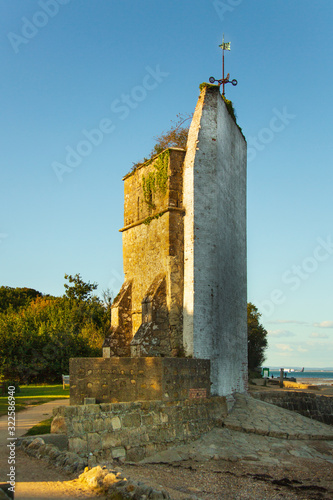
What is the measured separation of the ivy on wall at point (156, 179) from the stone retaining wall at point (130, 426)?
20.2 feet

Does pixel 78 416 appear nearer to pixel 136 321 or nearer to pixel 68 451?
pixel 68 451

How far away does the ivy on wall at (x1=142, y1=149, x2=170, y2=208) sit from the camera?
1431cm

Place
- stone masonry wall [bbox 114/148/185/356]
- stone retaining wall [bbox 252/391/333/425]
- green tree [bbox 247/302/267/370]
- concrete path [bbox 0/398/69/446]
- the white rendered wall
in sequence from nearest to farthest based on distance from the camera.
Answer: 1. concrete path [bbox 0/398/69/446]
2. the white rendered wall
3. stone masonry wall [bbox 114/148/185/356]
4. stone retaining wall [bbox 252/391/333/425]
5. green tree [bbox 247/302/267/370]

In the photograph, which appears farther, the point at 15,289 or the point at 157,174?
the point at 15,289

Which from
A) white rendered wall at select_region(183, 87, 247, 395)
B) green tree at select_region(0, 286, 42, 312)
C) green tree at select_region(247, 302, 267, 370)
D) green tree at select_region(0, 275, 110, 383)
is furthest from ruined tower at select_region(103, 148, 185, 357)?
green tree at select_region(0, 286, 42, 312)

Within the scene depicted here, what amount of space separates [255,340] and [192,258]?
30.4m

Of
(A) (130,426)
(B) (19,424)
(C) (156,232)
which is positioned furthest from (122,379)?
(C) (156,232)

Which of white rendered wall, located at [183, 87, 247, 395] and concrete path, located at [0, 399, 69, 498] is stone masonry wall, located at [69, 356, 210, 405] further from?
white rendered wall, located at [183, 87, 247, 395]

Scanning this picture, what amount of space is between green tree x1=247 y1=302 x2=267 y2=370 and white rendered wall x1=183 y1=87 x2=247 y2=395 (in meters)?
26.7

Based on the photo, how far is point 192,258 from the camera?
13430 millimetres

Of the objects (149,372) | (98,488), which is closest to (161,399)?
(149,372)

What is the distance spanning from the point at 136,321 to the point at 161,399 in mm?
4638

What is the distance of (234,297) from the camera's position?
49.8 ft

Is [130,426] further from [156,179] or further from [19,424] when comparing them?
[156,179]
